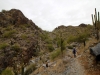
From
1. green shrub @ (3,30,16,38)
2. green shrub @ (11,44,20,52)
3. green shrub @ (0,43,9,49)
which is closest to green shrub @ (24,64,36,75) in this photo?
green shrub @ (11,44,20,52)

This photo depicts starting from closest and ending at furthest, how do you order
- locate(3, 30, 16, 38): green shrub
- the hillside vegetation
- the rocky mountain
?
the hillside vegetation < the rocky mountain < locate(3, 30, 16, 38): green shrub

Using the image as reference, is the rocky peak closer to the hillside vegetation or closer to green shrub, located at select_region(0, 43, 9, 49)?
the hillside vegetation

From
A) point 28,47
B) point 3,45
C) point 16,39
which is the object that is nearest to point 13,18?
point 16,39

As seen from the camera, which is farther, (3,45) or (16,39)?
(16,39)

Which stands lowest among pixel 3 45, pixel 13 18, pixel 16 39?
pixel 3 45

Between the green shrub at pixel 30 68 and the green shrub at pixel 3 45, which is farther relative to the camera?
the green shrub at pixel 3 45

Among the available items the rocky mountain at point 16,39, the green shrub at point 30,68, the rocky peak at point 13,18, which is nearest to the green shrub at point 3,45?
the rocky mountain at point 16,39

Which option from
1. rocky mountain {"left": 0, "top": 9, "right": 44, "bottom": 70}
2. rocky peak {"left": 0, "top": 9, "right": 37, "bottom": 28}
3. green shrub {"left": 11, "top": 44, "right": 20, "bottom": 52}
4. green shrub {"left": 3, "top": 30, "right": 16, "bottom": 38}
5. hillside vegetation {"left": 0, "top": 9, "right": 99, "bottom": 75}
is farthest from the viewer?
rocky peak {"left": 0, "top": 9, "right": 37, "bottom": 28}

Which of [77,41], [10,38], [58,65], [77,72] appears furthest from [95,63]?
[10,38]

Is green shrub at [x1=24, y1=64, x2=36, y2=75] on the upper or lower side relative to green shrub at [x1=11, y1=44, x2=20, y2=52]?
lower

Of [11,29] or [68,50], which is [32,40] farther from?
[68,50]

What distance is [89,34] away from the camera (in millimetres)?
26219

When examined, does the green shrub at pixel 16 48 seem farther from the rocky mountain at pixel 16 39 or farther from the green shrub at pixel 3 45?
the green shrub at pixel 3 45

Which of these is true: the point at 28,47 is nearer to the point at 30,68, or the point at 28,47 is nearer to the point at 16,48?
the point at 16,48
